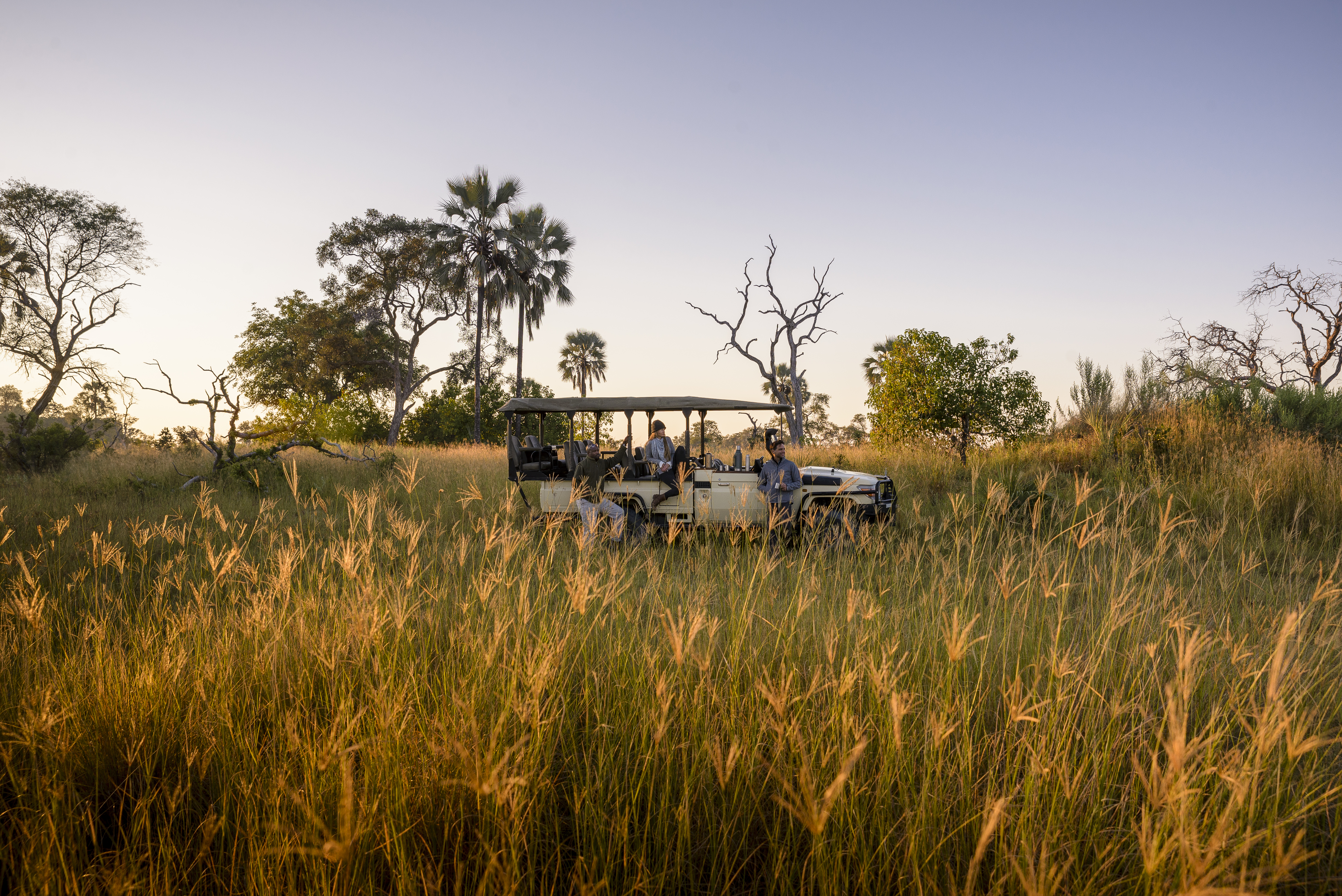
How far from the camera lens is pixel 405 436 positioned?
35.3 m

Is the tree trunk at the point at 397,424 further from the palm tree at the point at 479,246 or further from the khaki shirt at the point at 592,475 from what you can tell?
the khaki shirt at the point at 592,475

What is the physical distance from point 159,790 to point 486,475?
13.6 metres

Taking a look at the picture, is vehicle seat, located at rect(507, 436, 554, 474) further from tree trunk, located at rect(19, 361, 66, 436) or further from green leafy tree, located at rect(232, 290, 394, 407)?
green leafy tree, located at rect(232, 290, 394, 407)

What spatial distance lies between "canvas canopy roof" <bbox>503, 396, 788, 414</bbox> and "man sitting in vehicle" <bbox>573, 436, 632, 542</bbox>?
52 centimetres

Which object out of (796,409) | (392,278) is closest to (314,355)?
(392,278)

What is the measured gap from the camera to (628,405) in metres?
9.27

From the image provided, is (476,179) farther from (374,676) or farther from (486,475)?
(374,676)

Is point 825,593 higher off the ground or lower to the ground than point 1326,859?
higher

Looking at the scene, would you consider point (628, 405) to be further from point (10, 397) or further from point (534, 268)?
point (10, 397)

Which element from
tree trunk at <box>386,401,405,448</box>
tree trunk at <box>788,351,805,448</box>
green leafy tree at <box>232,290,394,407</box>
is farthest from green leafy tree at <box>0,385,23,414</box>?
tree trunk at <box>788,351,805,448</box>

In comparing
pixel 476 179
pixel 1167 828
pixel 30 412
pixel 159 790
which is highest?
pixel 476 179

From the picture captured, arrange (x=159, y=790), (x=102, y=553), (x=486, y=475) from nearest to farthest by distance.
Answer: (x=159, y=790) < (x=102, y=553) < (x=486, y=475)

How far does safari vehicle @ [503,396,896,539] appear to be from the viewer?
873 cm

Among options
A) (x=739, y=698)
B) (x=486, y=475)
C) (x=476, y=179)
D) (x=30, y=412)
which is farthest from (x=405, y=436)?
(x=739, y=698)
